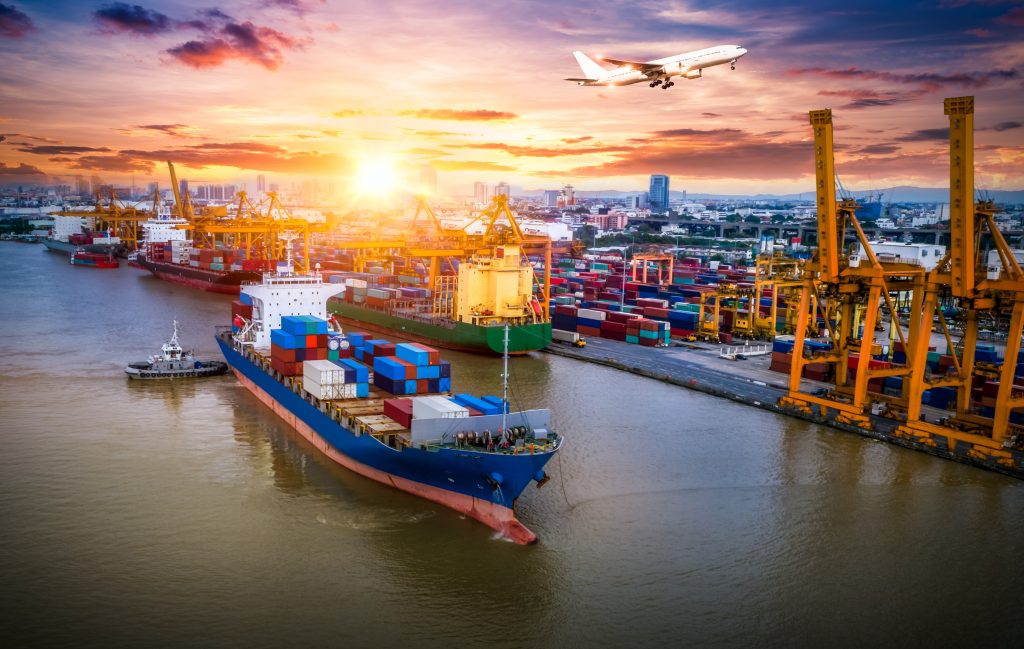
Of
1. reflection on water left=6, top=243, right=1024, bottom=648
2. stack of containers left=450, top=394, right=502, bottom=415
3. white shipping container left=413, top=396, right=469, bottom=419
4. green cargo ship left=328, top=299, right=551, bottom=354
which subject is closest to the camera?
reflection on water left=6, top=243, right=1024, bottom=648

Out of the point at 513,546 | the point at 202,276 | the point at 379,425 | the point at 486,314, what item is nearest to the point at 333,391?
the point at 379,425

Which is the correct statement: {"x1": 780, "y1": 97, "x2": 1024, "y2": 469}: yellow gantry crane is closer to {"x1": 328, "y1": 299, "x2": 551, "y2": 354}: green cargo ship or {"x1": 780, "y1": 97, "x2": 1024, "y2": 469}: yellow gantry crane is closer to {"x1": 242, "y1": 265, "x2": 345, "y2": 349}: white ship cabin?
{"x1": 328, "y1": 299, "x2": 551, "y2": 354}: green cargo ship

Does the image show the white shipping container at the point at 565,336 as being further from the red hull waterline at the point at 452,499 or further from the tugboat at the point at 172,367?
the red hull waterline at the point at 452,499

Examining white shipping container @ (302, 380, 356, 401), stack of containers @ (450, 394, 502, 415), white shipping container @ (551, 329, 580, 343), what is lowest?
white shipping container @ (551, 329, 580, 343)

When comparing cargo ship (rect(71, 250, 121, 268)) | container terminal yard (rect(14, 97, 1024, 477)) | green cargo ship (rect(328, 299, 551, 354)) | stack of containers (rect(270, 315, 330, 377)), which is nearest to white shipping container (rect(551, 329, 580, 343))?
container terminal yard (rect(14, 97, 1024, 477))

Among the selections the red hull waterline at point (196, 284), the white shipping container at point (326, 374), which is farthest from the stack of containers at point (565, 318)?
the red hull waterline at point (196, 284)

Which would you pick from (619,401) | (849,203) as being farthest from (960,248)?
(619,401)
